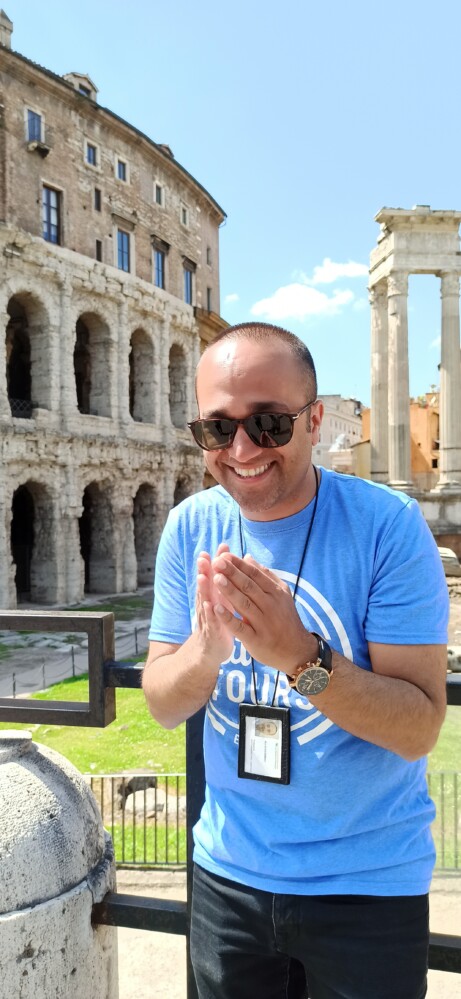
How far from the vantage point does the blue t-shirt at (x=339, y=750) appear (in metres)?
1.75

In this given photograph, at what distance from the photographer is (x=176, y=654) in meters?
1.94

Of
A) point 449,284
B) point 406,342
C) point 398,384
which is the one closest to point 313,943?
point 398,384

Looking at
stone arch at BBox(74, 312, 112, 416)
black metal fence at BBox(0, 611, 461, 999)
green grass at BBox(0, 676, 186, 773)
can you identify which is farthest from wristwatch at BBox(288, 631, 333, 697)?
stone arch at BBox(74, 312, 112, 416)

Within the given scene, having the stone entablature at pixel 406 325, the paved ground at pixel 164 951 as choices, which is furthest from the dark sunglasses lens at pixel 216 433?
the stone entablature at pixel 406 325

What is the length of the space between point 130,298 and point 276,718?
95.1 feet

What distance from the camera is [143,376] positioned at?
31.3 meters

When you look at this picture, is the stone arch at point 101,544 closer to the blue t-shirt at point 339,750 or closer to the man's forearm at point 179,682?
the man's forearm at point 179,682

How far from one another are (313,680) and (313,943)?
0.74 meters

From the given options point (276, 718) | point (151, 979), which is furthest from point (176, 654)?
point (151, 979)

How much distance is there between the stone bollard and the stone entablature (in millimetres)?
24692

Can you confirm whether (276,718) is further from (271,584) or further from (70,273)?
(70,273)

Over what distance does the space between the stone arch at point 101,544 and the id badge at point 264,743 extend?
26.7 meters

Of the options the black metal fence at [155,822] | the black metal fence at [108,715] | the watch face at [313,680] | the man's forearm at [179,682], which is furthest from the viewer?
the black metal fence at [155,822]

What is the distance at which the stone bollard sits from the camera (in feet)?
6.64
